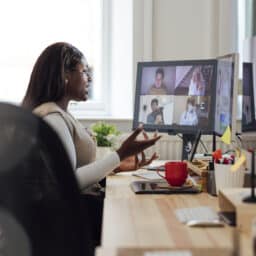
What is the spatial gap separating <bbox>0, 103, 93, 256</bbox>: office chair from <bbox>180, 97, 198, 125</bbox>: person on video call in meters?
1.43

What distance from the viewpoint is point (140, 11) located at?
326cm

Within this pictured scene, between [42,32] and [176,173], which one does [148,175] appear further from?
[42,32]

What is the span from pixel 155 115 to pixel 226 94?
53 centimetres

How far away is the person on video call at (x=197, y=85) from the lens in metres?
2.37

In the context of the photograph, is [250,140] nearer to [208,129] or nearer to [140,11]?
[208,129]

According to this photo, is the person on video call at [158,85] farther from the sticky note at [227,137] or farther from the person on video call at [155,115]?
the sticky note at [227,137]

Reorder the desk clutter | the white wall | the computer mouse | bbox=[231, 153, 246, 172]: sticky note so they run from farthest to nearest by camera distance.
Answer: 1. the white wall
2. the desk clutter
3. bbox=[231, 153, 246, 172]: sticky note
4. the computer mouse

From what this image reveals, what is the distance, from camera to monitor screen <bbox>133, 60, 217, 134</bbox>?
7.68 feet

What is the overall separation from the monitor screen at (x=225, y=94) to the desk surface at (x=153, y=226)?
0.36 m

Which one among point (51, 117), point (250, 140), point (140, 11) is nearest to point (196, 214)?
point (250, 140)

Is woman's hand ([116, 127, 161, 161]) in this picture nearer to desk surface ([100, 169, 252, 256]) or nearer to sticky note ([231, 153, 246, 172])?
desk surface ([100, 169, 252, 256])

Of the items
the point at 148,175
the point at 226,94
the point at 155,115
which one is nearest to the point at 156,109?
the point at 155,115

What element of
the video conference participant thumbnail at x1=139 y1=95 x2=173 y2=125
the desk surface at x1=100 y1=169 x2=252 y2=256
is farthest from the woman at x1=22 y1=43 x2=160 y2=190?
the video conference participant thumbnail at x1=139 y1=95 x2=173 y2=125

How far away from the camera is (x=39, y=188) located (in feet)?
3.36
